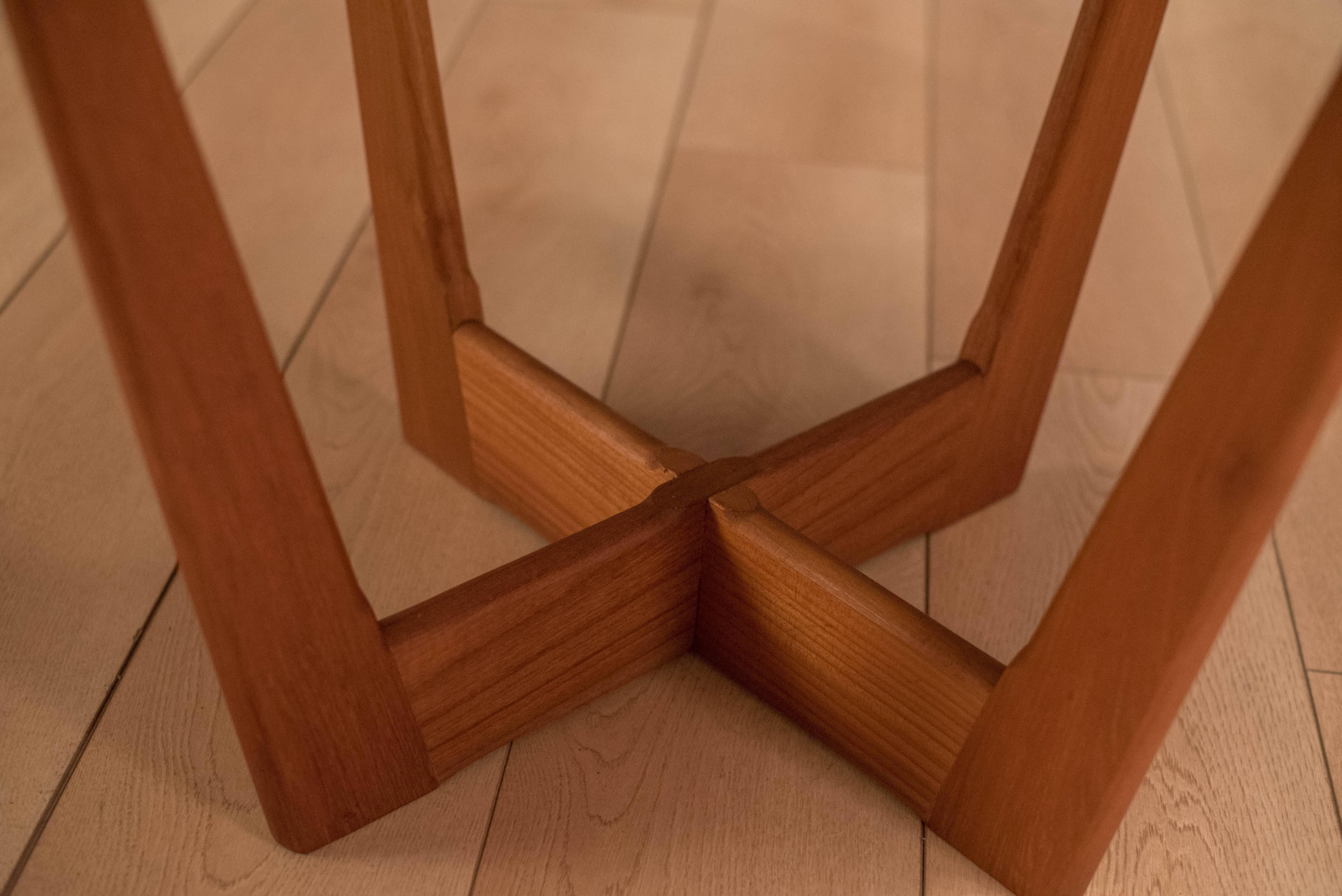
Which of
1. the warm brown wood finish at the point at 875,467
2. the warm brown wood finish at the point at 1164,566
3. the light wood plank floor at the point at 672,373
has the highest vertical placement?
the warm brown wood finish at the point at 1164,566

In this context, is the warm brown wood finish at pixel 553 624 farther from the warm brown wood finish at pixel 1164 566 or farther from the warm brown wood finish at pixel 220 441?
the warm brown wood finish at pixel 1164 566

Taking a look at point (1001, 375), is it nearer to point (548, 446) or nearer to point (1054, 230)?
point (1054, 230)

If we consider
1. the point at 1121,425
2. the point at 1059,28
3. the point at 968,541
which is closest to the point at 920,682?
the point at 968,541

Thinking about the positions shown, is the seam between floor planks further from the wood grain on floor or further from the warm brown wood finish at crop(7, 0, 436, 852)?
the wood grain on floor

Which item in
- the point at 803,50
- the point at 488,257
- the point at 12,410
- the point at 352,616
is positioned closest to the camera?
the point at 352,616

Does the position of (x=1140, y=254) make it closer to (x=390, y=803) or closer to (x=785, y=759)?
(x=785, y=759)

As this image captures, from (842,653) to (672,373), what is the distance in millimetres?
304

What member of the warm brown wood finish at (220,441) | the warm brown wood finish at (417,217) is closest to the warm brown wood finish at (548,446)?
the warm brown wood finish at (417,217)

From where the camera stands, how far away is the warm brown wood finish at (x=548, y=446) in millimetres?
549

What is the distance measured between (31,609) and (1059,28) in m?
1.09

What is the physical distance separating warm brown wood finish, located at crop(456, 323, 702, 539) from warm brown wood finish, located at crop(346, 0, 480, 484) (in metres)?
0.02

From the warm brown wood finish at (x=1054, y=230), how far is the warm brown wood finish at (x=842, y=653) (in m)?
0.17

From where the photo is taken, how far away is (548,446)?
1.93 feet

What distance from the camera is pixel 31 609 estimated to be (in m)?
0.58
